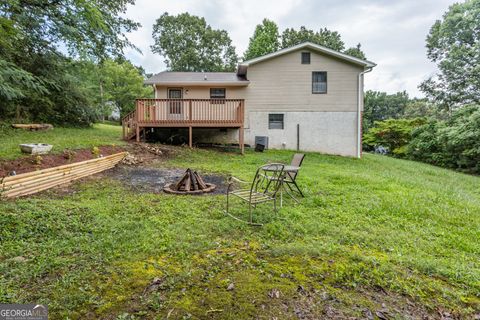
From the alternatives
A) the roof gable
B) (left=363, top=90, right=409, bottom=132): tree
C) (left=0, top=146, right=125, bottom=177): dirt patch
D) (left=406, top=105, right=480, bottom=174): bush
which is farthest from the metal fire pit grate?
(left=363, top=90, right=409, bottom=132): tree

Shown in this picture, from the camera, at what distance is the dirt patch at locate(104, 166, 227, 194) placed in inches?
251

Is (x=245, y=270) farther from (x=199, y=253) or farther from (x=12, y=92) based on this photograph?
(x=12, y=92)

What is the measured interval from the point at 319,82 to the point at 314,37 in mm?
20145

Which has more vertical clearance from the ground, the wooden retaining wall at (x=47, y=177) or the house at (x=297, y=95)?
the house at (x=297, y=95)

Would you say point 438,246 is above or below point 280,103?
below

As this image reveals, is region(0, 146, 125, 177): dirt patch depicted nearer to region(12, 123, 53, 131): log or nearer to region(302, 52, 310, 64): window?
region(12, 123, 53, 131): log

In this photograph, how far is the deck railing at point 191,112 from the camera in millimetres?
11790

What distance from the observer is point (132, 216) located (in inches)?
170

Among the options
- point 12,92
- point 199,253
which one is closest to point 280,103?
point 12,92

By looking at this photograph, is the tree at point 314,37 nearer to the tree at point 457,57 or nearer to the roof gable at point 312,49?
the tree at point 457,57

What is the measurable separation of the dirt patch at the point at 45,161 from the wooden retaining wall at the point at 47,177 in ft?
1.23

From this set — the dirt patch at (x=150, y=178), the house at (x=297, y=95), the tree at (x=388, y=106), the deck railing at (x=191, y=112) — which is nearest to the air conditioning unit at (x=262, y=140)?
the house at (x=297, y=95)

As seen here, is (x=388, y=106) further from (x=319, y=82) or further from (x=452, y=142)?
(x=319, y=82)

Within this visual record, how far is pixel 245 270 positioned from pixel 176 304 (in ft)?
2.59
